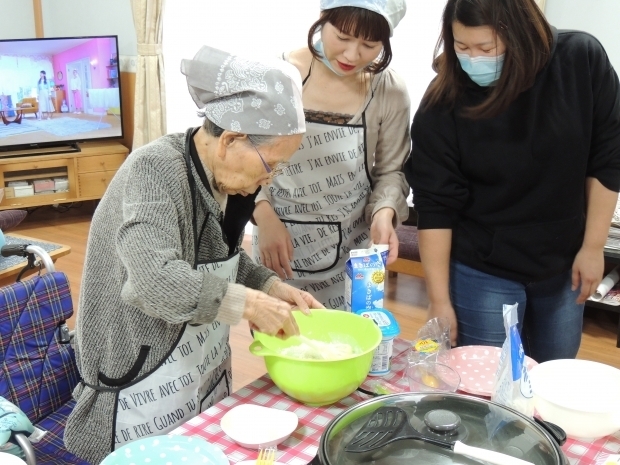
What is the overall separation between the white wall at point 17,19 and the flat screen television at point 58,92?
2.37 ft

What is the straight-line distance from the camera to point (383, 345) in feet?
4.28

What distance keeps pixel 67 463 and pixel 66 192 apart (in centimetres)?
392

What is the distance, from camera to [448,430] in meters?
0.94

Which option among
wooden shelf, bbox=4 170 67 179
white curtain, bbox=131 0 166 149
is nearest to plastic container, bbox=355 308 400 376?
white curtain, bbox=131 0 166 149

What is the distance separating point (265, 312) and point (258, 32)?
3.51 metres

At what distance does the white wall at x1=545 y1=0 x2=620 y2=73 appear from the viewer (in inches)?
132

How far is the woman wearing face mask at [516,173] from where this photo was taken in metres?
1.41

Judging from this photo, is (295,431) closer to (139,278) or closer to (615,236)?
(139,278)

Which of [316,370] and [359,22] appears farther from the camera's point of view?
[359,22]

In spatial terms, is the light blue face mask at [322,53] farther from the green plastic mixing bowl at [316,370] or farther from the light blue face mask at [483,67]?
the green plastic mixing bowl at [316,370]

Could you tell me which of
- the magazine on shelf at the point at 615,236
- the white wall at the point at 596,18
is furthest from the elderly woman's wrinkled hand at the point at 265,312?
the white wall at the point at 596,18

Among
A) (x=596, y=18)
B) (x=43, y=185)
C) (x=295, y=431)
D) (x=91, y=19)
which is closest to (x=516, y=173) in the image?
(x=295, y=431)

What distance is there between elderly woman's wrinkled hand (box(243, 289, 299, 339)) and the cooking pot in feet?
0.71

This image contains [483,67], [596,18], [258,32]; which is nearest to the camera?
[483,67]
